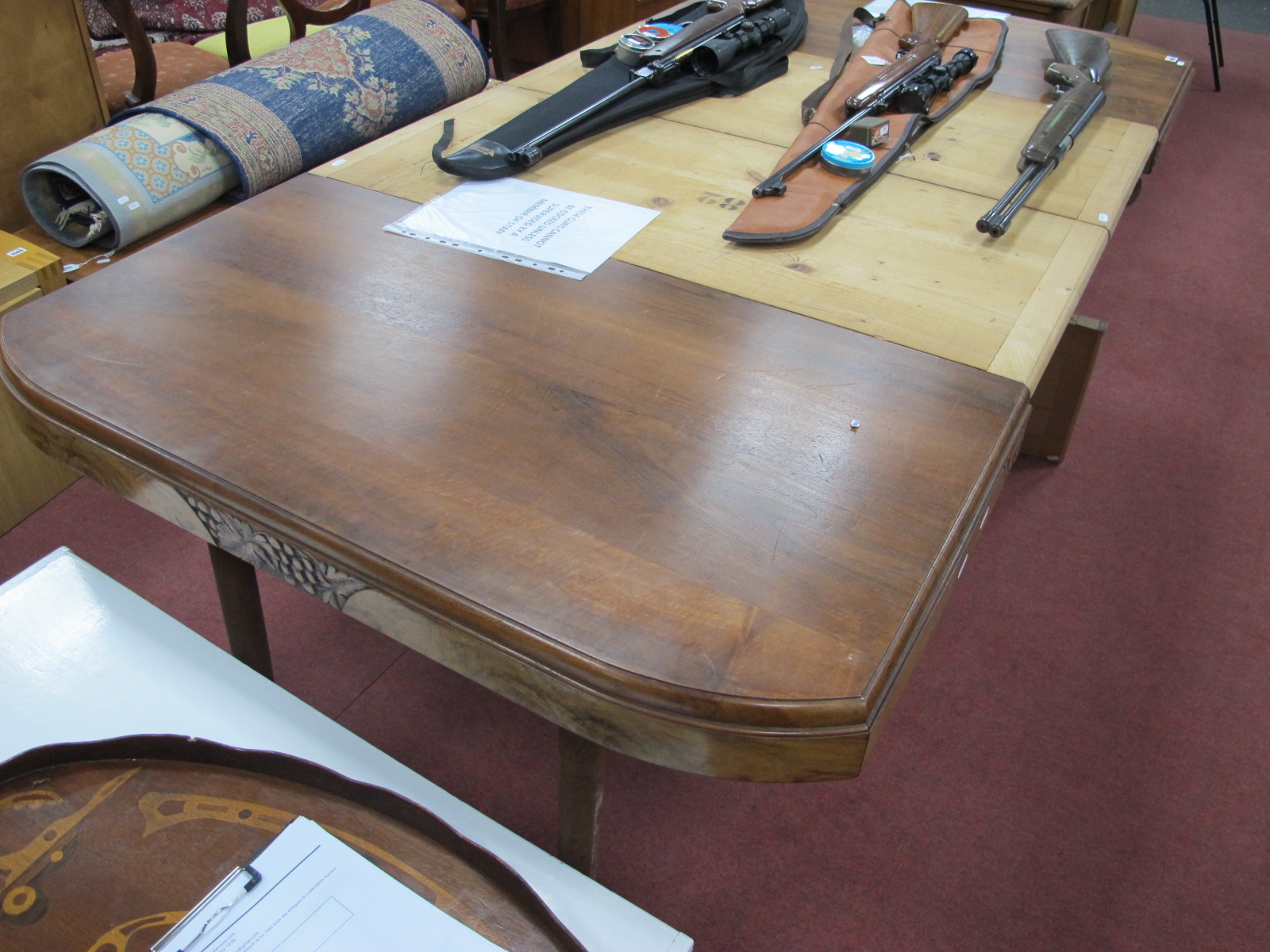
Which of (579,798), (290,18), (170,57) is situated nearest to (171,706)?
(579,798)

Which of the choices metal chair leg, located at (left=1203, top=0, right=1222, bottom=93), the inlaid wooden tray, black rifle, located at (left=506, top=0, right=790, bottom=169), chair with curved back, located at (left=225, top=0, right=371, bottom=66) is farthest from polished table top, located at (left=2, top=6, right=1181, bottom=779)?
metal chair leg, located at (left=1203, top=0, right=1222, bottom=93)

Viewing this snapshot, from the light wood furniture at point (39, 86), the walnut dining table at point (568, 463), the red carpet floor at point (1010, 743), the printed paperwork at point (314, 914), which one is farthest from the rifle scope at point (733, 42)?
the printed paperwork at point (314, 914)

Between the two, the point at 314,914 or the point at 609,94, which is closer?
the point at 314,914

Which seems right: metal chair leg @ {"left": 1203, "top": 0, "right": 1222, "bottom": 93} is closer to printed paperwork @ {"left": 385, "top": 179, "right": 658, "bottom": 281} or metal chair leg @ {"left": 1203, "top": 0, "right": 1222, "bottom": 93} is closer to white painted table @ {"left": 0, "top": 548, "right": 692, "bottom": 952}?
printed paperwork @ {"left": 385, "top": 179, "right": 658, "bottom": 281}

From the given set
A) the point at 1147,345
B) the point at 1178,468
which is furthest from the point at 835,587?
the point at 1147,345

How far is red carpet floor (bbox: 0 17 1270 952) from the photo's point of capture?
4.05 feet

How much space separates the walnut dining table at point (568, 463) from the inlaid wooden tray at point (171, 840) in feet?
0.47

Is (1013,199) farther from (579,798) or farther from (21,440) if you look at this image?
(21,440)

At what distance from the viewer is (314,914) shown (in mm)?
736

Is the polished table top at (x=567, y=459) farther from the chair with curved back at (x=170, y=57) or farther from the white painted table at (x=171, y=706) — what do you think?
the chair with curved back at (x=170, y=57)

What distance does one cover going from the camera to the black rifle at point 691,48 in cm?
153

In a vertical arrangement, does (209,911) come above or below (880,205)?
below

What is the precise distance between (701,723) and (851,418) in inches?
14.8

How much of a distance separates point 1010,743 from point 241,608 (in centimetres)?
110
